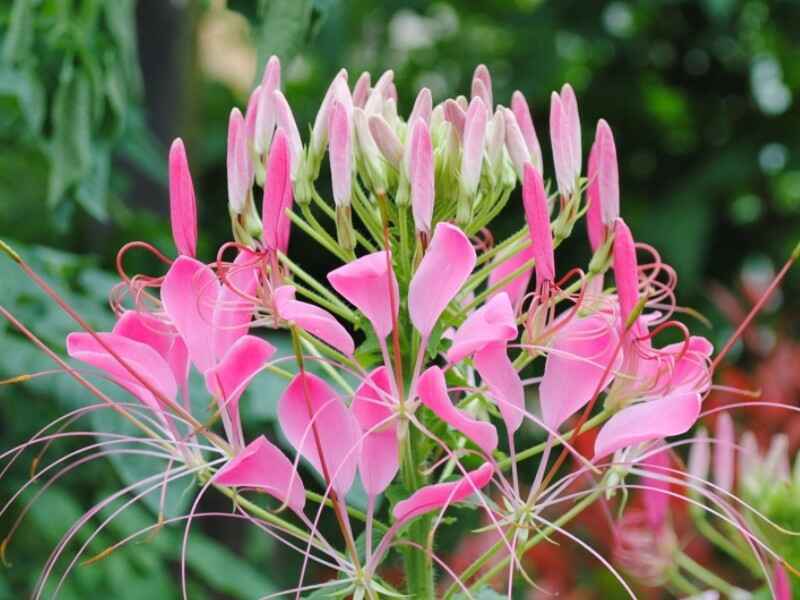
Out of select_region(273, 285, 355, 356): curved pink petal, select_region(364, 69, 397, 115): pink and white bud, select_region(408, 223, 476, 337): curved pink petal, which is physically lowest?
select_region(273, 285, 355, 356): curved pink petal

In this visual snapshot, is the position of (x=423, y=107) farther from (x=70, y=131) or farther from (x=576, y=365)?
(x=70, y=131)

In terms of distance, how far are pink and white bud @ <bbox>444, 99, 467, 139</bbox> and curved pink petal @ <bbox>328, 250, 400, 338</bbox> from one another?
0.13 m

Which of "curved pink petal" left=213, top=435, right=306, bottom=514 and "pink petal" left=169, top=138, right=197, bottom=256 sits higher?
"pink petal" left=169, top=138, right=197, bottom=256

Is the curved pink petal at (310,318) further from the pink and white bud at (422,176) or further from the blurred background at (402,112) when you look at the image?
the blurred background at (402,112)

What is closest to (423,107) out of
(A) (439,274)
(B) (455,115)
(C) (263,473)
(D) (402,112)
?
(B) (455,115)

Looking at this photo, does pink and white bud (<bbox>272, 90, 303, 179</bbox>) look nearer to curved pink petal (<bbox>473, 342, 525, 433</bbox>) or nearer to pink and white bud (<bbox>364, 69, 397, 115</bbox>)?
pink and white bud (<bbox>364, 69, 397, 115</bbox>)

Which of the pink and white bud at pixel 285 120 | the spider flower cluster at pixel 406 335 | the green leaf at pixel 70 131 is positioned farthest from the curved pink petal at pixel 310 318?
the green leaf at pixel 70 131

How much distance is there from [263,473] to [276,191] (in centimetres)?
15

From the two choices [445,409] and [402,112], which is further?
[402,112]

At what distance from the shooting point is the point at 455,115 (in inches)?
29.5

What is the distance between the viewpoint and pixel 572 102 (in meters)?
0.73

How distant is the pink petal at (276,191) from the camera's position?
0.66m

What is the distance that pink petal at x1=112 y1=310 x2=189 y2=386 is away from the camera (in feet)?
2.34

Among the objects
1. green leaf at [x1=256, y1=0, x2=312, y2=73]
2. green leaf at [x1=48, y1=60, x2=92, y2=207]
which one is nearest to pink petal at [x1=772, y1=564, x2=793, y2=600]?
green leaf at [x1=256, y1=0, x2=312, y2=73]
